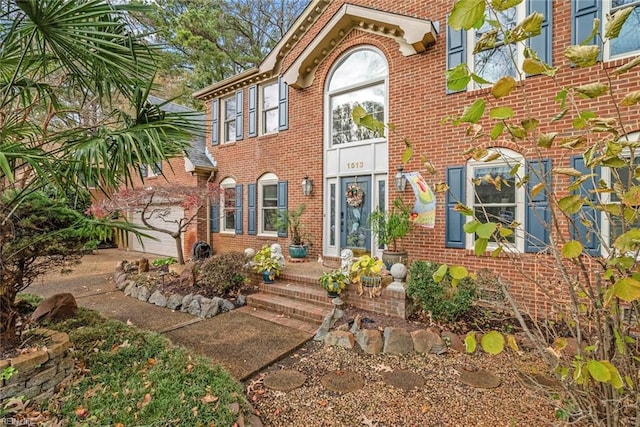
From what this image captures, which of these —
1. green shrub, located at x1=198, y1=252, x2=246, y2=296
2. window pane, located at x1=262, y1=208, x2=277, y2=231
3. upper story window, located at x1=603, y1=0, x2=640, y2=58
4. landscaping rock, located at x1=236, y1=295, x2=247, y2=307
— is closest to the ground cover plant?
landscaping rock, located at x1=236, y1=295, x2=247, y2=307

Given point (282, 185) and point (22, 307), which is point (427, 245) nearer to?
point (282, 185)

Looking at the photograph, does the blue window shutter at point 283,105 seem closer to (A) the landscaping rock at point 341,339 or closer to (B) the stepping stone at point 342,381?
(A) the landscaping rock at point 341,339

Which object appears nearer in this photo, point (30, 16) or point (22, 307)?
point (30, 16)

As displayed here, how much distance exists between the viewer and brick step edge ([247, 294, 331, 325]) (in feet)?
17.2

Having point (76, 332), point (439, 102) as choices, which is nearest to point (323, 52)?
point (439, 102)

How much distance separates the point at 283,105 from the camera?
8.91m

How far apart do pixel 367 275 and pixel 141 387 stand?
11.6 ft

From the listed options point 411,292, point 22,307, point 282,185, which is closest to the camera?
point 22,307

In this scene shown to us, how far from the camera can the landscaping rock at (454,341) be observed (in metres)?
4.17

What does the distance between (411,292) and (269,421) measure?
2872 millimetres

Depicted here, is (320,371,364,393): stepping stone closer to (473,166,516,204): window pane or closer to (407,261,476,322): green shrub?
(407,261,476,322): green shrub

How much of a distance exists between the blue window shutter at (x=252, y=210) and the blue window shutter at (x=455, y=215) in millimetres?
5786

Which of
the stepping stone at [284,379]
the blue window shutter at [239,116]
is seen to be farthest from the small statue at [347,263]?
the blue window shutter at [239,116]

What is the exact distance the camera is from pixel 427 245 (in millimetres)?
6391
